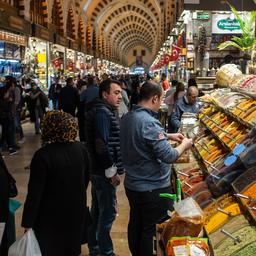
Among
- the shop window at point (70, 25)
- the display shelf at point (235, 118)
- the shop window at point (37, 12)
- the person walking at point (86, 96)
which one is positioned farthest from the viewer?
the shop window at point (70, 25)

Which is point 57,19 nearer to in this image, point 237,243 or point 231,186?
point 231,186

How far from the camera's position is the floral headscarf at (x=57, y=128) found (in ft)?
10.4

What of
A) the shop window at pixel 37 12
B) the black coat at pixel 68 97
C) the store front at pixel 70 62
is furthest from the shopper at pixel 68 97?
the store front at pixel 70 62

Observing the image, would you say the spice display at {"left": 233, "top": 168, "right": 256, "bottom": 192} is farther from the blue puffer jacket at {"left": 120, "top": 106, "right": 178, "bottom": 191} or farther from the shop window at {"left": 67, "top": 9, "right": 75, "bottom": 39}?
the shop window at {"left": 67, "top": 9, "right": 75, "bottom": 39}

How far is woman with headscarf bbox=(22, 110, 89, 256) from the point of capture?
10.3ft

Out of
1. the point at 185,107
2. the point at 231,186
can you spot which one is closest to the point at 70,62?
the point at 185,107

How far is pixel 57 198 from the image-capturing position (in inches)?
127

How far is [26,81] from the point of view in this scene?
16.6m

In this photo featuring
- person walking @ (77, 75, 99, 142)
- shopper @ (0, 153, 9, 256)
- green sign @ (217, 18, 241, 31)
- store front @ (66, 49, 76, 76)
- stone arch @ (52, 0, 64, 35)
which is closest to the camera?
shopper @ (0, 153, 9, 256)

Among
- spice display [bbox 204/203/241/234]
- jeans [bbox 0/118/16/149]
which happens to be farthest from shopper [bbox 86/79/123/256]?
jeans [bbox 0/118/16/149]

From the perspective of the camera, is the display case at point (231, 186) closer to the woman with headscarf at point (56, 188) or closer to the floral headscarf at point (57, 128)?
the woman with headscarf at point (56, 188)

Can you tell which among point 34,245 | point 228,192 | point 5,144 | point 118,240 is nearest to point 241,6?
point 5,144

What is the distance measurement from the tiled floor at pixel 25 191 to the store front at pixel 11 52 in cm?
262

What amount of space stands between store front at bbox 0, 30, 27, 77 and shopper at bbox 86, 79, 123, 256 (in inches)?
405
